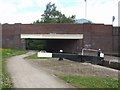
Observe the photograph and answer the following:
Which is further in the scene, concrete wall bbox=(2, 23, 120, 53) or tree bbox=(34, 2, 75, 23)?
tree bbox=(34, 2, 75, 23)

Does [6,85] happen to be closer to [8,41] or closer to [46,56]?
[46,56]

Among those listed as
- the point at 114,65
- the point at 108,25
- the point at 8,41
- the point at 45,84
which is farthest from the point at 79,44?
the point at 45,84

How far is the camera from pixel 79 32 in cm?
7556

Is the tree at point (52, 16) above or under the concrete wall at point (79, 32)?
above

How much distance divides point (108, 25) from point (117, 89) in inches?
2435

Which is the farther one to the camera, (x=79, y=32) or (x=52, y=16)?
(x=52, y=16)

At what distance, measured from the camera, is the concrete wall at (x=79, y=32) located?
245 feet

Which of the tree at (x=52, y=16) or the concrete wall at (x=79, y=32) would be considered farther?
the tree at (x=52, y=16)

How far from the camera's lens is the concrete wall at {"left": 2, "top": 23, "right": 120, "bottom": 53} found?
7478 cm

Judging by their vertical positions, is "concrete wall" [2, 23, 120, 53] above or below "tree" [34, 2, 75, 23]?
below

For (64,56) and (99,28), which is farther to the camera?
(99,28)

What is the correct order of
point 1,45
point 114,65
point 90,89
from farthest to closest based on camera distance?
point 1,45 → point 114,65 → point 90,89

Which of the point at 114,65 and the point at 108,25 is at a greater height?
the point at 108,25

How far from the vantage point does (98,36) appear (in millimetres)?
74812
